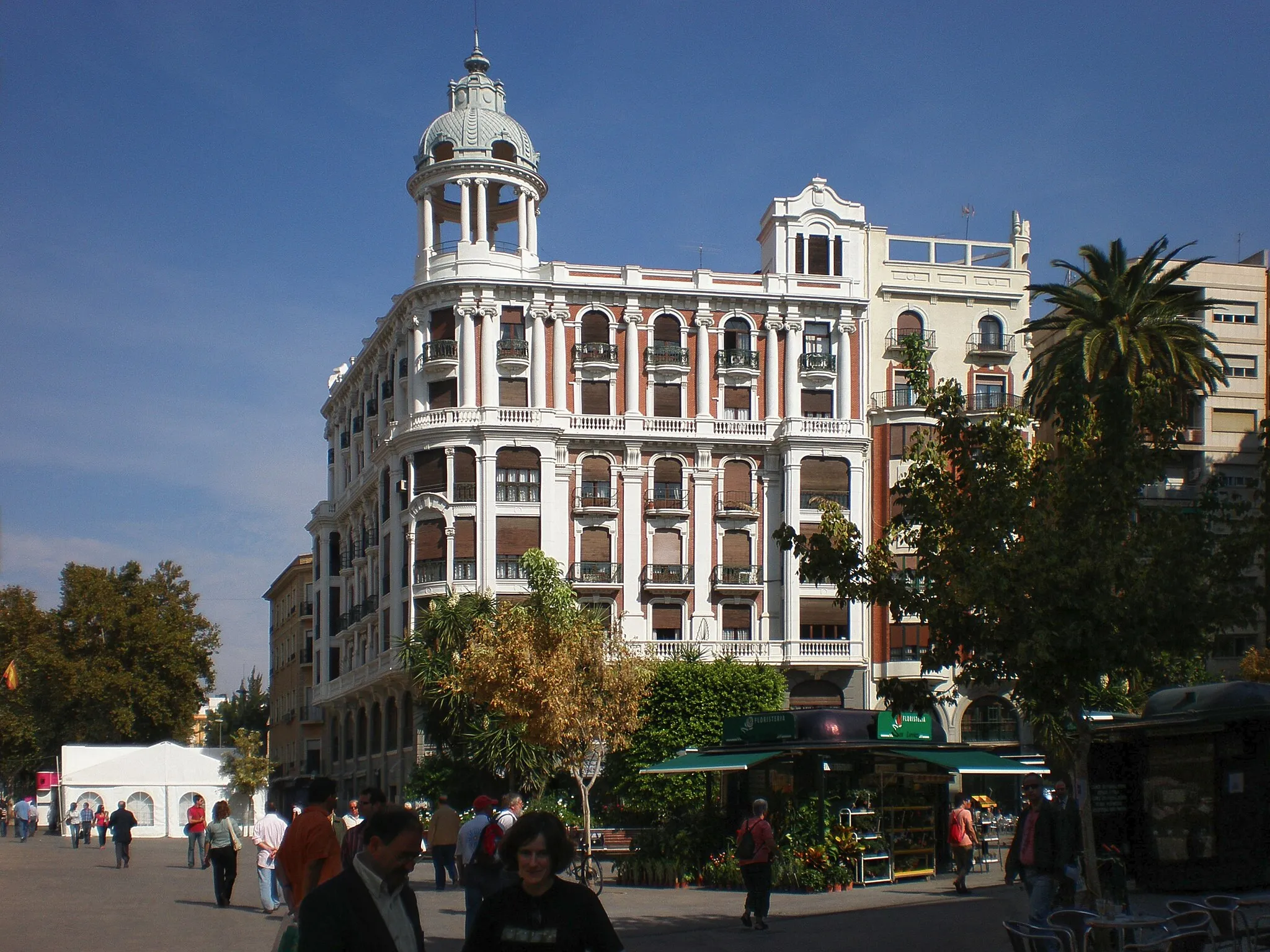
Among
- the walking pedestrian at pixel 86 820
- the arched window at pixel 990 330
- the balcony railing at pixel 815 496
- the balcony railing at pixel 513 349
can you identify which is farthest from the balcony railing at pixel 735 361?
the walking pedestrian at pixel 86 820

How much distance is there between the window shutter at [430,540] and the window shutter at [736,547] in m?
10.7

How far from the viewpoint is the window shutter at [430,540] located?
53.1m

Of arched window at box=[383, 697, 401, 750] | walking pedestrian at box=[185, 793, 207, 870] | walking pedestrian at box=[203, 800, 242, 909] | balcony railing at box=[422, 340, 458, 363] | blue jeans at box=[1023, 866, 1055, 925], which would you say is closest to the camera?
blue jeans at box=[1023, 866, 1055, 925]

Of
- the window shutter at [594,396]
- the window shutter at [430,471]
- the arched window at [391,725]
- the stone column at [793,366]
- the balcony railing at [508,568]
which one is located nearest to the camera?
the balcony railing at [508,568]

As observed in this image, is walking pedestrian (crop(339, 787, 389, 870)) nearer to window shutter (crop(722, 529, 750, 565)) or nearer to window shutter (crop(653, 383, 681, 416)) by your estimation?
window shutter (crop(722, 529, 750, 565))

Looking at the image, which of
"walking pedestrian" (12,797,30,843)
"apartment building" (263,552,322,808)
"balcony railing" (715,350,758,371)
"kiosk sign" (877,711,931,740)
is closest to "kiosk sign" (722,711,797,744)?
"kiosk sign" (877,711,931,740)

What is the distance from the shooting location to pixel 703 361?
2190 inches

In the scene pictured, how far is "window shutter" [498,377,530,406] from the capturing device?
54.2 m

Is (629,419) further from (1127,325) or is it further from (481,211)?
(1127,325)

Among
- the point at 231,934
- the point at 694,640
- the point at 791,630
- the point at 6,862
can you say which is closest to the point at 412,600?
the point at 694,640

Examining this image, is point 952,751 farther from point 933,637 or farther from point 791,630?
point 791,630

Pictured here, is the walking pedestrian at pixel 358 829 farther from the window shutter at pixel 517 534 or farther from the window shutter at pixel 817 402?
the window shutter at pixel 817 402

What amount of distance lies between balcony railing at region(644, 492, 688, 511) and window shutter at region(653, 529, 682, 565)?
0.92 meters

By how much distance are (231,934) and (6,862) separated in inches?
870
